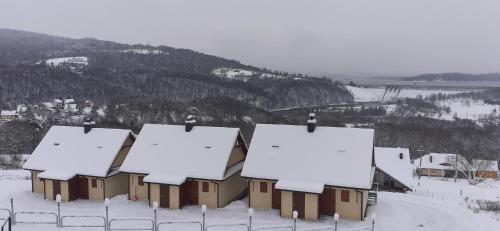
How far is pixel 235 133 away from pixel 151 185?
19.2 feet

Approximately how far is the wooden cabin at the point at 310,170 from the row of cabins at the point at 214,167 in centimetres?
5

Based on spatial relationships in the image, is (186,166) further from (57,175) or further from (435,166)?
(435,166)

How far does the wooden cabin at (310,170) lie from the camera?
22781 mm

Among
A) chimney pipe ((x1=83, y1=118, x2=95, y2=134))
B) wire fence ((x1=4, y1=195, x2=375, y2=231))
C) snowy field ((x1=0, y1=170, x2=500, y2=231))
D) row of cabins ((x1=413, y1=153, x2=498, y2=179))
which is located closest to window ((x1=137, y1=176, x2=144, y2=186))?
snowy field ((x1=0, y1=170, x2=500, y2=231))

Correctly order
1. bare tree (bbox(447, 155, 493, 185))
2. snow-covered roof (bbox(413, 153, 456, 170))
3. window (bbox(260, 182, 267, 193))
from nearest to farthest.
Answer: window (bbox(260, 182, 267, 193))
bare tree (bbox(447, 155, 493, 185))
snow-covered roof (bbox(413, 153, 456, 170))

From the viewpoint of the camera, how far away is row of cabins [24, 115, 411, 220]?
75.9ft

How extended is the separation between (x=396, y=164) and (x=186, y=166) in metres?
26.8

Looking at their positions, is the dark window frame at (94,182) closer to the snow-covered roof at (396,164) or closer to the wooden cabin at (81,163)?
the wooden cabin at (81,163)

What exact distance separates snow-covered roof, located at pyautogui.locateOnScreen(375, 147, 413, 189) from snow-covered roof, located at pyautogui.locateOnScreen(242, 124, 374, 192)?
1978cm

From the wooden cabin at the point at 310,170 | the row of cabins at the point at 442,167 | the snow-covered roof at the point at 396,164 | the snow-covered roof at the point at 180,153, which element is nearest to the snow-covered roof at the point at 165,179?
the snow-covered roof at the point at 180,153

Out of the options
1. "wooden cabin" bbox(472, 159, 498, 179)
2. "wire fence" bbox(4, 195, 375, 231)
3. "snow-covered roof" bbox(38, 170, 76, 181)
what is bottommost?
"wooden cabin" bbox(472, 159, 498, 179)

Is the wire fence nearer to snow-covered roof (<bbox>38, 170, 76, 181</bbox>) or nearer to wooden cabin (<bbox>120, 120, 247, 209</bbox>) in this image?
wooden cabin (<bbox>120, 120, 247, 209</bbox>)

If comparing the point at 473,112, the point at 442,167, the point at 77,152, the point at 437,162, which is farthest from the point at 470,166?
the point at 473,112

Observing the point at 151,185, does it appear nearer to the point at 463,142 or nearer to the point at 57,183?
the point at 57,183
